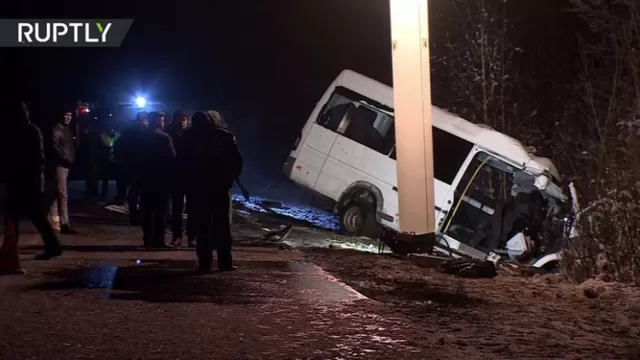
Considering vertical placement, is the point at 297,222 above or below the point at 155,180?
below

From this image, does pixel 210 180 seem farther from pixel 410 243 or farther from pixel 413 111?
pixel 413 111

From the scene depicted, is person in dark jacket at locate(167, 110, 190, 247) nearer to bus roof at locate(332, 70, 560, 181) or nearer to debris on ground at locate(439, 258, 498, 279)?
debris on ground at locate(439, 258, 498, 279)

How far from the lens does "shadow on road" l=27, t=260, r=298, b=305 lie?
6.30m

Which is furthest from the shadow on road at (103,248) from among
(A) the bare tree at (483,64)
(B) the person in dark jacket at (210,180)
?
(A) the bare tree at (483,64)

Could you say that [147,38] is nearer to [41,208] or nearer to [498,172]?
[498,172]

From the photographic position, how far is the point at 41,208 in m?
7.85

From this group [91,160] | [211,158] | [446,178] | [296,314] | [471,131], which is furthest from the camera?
[91,160]

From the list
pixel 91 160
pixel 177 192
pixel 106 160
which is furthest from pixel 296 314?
pixel 106 160

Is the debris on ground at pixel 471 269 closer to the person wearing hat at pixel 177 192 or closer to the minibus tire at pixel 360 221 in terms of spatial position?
the person wearing hat at pixel 177 192

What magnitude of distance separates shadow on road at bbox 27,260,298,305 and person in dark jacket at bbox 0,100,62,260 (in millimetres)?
820

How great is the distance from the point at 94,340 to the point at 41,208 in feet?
10.7

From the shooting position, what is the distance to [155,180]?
30.5 ft

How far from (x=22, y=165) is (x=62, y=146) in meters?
2.12

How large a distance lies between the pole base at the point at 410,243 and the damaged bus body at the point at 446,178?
8.15 feet
